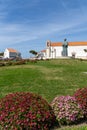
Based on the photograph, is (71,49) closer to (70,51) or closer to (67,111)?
(70,51)

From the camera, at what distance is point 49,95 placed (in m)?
→ 11.6

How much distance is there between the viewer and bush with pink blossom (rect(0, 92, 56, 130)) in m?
6.22

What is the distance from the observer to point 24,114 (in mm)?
6281

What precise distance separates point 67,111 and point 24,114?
58.9 inches

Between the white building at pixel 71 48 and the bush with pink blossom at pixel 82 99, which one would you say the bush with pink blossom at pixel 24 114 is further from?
the white building at pixel 71 48

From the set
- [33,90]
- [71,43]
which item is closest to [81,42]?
[71,43]

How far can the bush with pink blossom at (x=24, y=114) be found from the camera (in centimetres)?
622

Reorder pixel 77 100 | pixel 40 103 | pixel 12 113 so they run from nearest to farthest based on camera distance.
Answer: pixel 12 113 → pixel 40 103 → pixel 77 100

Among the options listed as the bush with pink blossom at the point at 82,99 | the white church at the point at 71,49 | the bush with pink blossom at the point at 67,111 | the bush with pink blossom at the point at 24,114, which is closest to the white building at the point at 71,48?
the white church at the point at 71,49

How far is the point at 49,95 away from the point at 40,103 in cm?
485

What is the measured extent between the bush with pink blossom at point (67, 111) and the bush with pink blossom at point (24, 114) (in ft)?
1.77

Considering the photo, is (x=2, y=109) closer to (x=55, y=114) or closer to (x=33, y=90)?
(x=55, y=114)

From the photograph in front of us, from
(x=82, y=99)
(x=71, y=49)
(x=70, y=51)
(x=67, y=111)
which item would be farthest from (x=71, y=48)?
(x=67, y=111)

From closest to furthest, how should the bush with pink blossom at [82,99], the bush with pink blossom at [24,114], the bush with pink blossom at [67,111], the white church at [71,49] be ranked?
1. the bush with pink blossom at [24,114]
2. the bush with pink blossom at [67,111]
3. the bush with pink blossom at [82,99]
4. the white church at [71,49]
